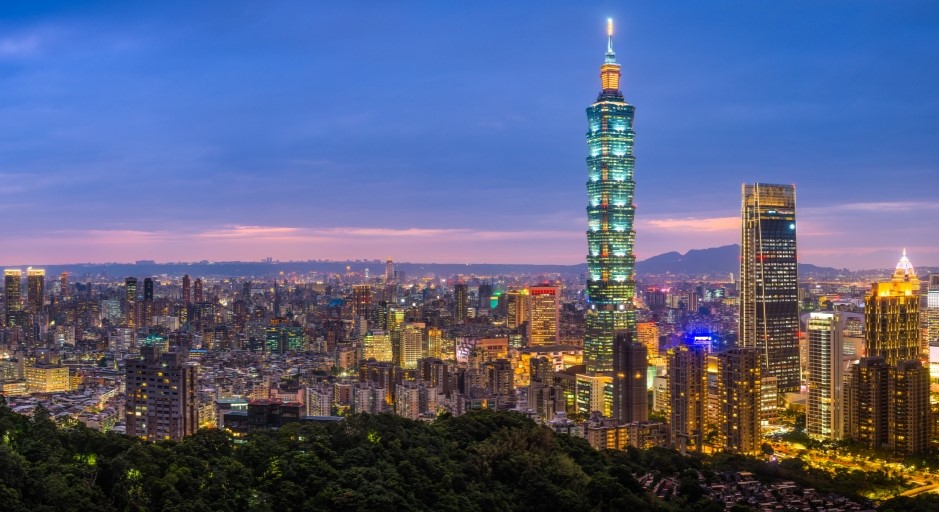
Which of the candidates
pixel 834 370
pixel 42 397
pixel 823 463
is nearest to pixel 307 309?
pixel 42 397

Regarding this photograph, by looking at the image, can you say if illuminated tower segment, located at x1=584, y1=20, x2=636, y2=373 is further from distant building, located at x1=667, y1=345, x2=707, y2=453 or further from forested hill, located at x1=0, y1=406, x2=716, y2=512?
forested hill, located at x1=0, y1=406, x2=716, y2=512

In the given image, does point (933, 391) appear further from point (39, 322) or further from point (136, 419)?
point (39, 322)

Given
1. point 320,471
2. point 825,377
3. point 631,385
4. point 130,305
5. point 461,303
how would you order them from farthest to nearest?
point 461,303 < point 130,305 < point 631,385 < point 825,377 < point 320,471

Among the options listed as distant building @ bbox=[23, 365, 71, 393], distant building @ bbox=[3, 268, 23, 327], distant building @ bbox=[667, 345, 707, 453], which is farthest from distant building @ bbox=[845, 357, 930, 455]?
distant building @ bbox=[3, 268, 23, 327]

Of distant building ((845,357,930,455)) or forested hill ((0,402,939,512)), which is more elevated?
forested hill ((0,402,939,512))

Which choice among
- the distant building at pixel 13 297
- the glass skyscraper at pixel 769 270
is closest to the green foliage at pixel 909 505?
the glass skyscraper at pixel 769 270

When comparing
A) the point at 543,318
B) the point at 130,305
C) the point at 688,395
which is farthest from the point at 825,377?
the point at 130,305

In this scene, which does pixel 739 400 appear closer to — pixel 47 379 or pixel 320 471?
pixel 320 471
